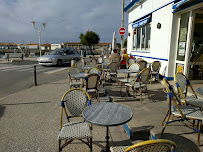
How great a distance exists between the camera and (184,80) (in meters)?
3.67

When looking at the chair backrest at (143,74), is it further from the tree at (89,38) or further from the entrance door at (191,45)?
the tree at (89,38)

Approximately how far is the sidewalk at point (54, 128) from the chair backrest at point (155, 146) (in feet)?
4.27

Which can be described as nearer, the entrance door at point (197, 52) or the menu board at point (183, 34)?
the entrance door at point (197, 52)

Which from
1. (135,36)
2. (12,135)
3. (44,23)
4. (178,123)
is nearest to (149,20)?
(135,36)

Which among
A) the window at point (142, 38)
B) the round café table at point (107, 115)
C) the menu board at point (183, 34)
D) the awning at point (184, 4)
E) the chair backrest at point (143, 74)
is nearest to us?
the round café table at point (107, 115)

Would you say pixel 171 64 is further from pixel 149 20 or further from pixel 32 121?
pixel 32 121

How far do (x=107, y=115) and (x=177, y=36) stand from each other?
584 cm

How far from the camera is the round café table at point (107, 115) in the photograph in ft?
6.72

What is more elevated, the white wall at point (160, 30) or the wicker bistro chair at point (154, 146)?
the white wall at point (160, 30)

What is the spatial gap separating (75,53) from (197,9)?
43.8 ft

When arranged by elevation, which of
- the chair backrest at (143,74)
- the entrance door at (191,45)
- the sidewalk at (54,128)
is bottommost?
the sidewalk at (54,128)

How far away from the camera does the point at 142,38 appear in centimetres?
1075

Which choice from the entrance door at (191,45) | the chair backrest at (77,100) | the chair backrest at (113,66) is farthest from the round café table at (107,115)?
the entrance door at (191,45)

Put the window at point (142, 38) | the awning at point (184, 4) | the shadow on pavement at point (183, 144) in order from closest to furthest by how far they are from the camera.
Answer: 1. the shadow on pavement at point (183, 144)
2. the awning at point (184, 4)
3. the window at point (142, 38)
